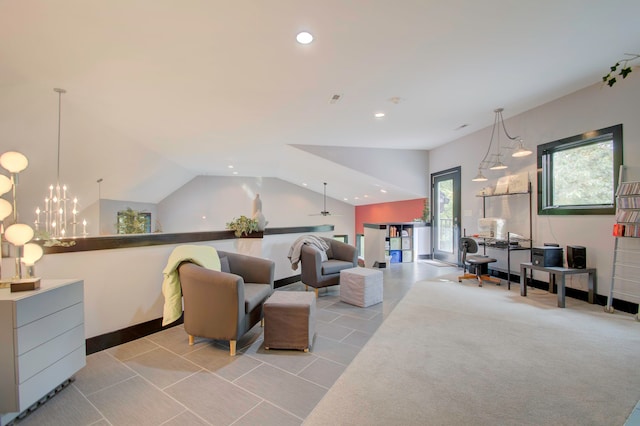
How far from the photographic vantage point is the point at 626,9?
2355 millimetres

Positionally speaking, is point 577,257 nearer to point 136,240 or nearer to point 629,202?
point 629,202

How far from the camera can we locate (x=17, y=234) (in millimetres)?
1905

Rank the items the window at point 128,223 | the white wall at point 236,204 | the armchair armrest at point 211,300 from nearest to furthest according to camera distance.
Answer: the armchair armrest at point 211,300 → the window at point 128,223 → the white wall at point 236,204

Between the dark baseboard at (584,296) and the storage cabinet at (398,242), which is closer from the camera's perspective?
the dark baseboard at (584,296)

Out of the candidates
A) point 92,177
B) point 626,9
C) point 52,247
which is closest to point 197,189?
point 92,177

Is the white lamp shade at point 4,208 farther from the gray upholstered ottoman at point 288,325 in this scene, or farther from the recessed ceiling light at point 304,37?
the recessed ceiling light at point 304,37

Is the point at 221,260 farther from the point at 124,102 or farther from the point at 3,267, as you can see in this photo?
the point at 124,102

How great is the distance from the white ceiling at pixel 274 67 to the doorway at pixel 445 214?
1.39 metres

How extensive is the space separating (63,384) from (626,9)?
530cm

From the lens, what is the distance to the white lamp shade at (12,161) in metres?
1.96

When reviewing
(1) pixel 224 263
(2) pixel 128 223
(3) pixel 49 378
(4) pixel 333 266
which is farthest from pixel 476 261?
(2) pixel 128 223

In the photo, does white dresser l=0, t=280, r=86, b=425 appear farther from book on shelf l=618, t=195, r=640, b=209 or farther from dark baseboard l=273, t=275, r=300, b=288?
book on shelf l=618, t=195, r=640, b=209

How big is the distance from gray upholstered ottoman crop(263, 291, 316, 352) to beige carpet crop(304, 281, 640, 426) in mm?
498

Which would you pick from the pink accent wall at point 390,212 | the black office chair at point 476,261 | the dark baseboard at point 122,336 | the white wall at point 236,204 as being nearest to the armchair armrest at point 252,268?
the dark baseboard at point 122,336
